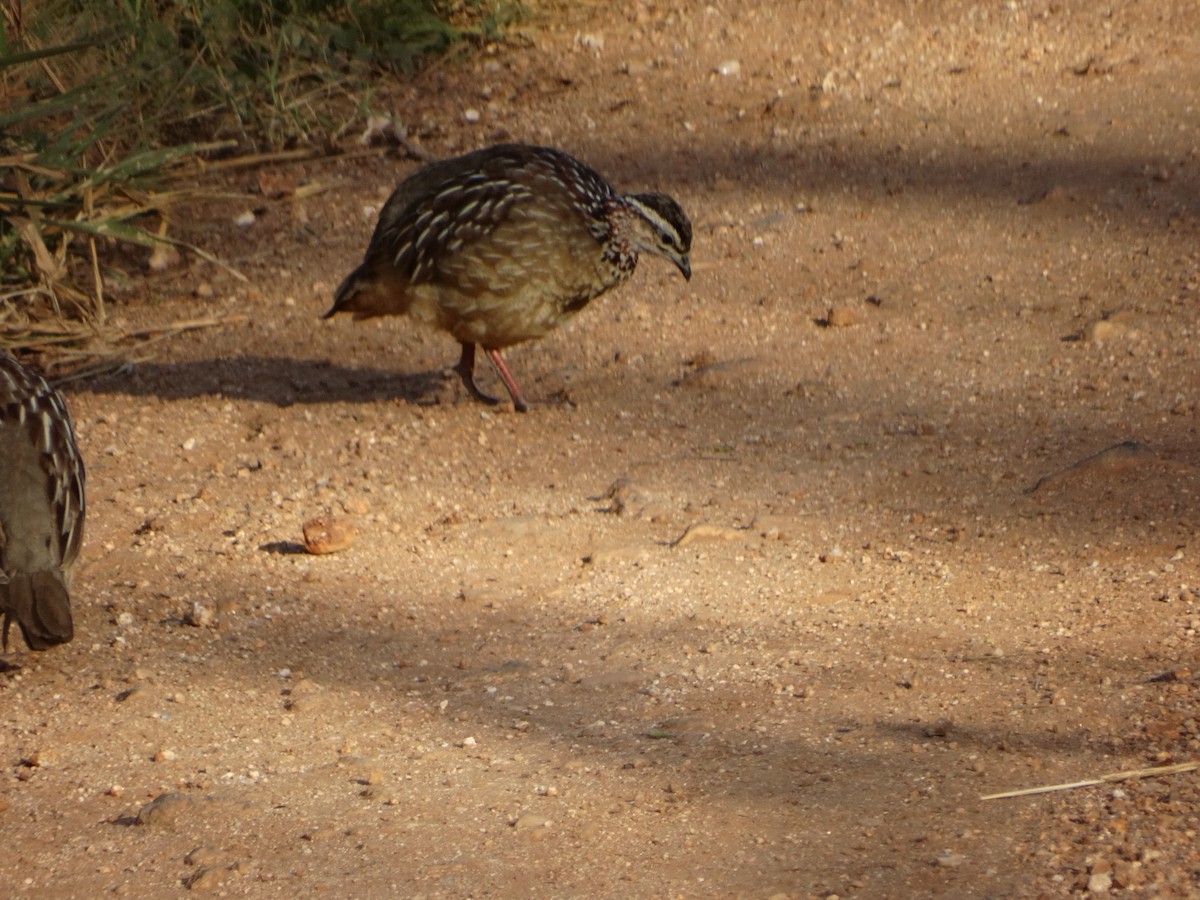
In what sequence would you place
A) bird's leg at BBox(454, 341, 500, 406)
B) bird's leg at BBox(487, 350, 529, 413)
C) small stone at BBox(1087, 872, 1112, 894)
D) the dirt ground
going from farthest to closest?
bird's leg at BBox(454, 341, 500, 406) < bird's leg at BBox(487, 350, 529, 413) < the dirt ground < small stone at BBox(1087, 872, 1112, 894)

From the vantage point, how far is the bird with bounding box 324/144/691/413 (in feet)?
21.8

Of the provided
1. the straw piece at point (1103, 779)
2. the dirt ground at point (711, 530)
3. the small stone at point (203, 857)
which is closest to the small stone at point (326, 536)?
the dirt ground at point (711, 530)

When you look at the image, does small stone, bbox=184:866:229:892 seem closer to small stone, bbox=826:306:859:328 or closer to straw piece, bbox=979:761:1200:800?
straw piece, bbox=979:761:1200:800

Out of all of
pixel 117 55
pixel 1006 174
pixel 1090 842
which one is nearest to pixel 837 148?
pixel 1006 174

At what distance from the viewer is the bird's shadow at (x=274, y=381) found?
727 cm

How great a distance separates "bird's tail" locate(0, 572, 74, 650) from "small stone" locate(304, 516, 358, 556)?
112 cm

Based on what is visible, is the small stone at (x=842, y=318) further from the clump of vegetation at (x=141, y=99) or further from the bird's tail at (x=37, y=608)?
the bird's tail at (x=37, y=608)

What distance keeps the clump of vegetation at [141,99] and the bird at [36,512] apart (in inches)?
89.5

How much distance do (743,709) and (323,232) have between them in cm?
565

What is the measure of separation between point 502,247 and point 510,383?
0.62 m

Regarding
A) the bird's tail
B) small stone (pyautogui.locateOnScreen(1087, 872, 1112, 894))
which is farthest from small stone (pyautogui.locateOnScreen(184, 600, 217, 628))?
small stone (pyautogui.locateOnScreen(1087, 872, 1112, 894))

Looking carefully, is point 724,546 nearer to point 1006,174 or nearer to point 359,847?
point 359,847

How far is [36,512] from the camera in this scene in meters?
4.49

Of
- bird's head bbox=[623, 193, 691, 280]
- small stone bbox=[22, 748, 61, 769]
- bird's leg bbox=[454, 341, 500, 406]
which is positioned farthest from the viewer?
bird's leg bbox=[454, 341, 500, 406]
